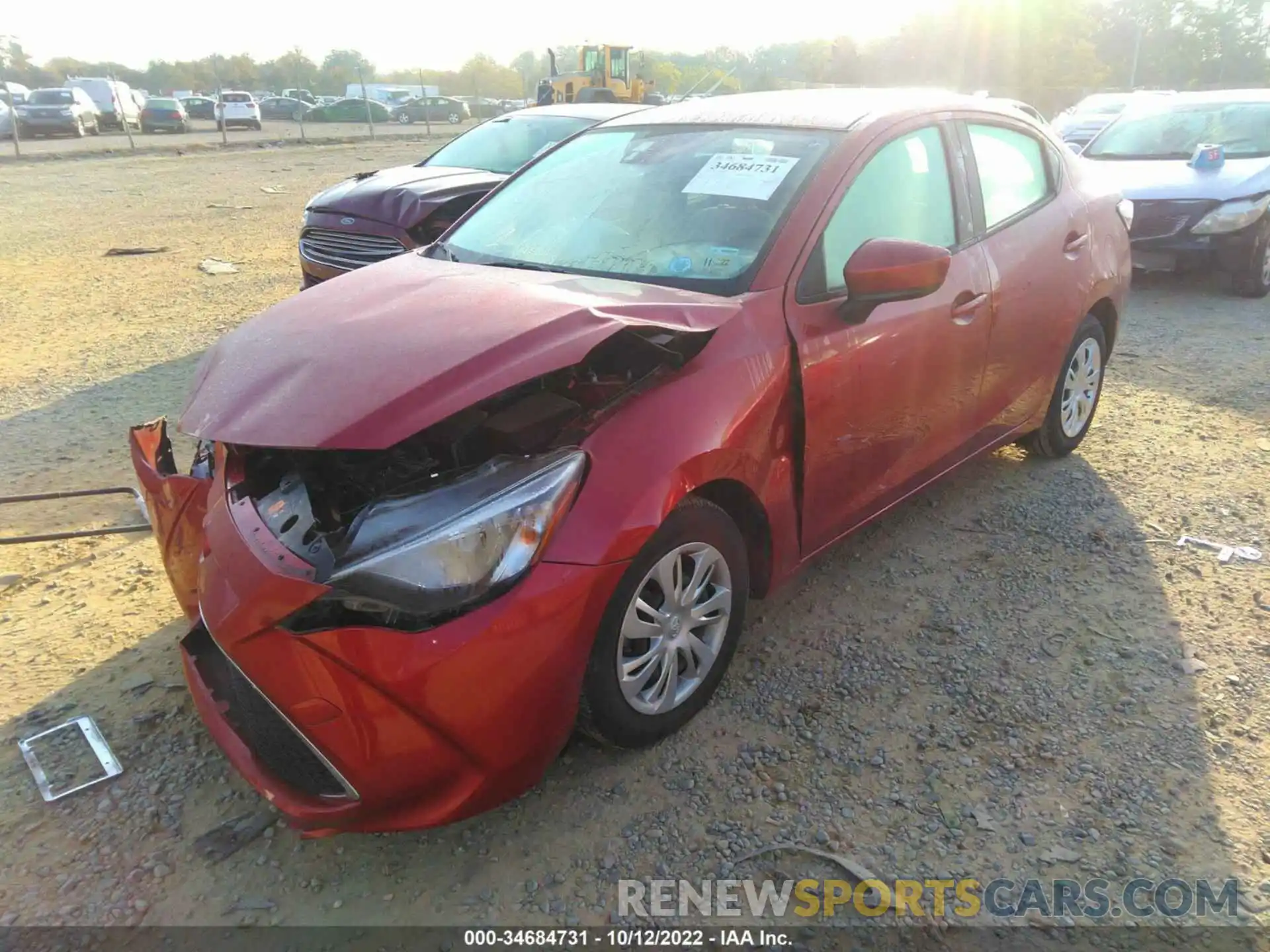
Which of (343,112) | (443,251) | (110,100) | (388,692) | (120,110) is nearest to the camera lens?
(388,692)

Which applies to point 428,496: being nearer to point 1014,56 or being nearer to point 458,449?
point 458,449

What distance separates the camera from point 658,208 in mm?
3100

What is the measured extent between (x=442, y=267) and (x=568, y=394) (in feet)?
3.11

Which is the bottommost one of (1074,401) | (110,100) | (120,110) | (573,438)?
(1074,401)

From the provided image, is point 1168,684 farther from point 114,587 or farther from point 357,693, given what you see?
point 114,587

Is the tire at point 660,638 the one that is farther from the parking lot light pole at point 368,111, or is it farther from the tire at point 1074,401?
the parking lot light pole at point 368,111

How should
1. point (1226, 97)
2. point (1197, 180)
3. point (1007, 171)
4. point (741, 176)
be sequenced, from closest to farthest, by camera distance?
point (741, 176), point (1007, 171), point (1197, 180), point (1226, 97)

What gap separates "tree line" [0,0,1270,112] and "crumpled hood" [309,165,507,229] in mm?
44747

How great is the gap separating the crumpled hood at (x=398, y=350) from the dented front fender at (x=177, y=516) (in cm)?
24

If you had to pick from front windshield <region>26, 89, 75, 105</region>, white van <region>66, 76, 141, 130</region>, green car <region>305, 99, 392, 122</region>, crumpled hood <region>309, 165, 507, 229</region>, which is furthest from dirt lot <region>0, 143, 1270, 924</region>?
green car <region>305, 99, 392, 122</region>

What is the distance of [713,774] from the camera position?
8.18ft

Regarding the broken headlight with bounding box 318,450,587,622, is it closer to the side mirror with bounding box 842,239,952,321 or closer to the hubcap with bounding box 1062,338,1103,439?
the side mirror with bounding box 842,239,952,321

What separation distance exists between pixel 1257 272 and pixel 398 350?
27.3 feet

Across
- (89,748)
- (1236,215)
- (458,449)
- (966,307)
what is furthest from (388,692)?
(1236,215)
